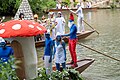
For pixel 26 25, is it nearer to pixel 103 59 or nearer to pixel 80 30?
pixel 103 59

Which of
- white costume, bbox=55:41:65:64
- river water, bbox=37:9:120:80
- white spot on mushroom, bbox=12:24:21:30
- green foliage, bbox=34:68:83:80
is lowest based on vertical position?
river water, bbox=37:9:120:80

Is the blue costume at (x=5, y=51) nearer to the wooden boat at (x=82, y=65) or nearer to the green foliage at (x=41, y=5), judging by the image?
the wooden boat at (x=82, y=65)

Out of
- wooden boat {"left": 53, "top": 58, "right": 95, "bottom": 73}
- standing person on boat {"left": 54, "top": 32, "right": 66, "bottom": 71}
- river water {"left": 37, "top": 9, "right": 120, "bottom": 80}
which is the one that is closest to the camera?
standing person on boat {"left": 54, "top": 32, "right": 66, "bottom": 71}

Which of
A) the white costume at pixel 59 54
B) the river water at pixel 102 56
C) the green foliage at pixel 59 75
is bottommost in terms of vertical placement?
the river water at pixel 102 56

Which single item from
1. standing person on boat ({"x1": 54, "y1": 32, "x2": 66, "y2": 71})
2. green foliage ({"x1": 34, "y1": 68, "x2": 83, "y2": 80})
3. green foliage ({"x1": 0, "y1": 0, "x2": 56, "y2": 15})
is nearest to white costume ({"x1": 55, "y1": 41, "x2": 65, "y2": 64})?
standing person on boat ({"x1": 54, "y1": 32, "x2": 66, "y2": 71})

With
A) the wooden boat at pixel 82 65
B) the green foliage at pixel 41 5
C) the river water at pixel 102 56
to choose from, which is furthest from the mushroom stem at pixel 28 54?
the green foliage at pixel 41 5

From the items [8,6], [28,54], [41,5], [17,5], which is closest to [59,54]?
[28,54]

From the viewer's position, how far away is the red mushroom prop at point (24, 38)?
7492 mm

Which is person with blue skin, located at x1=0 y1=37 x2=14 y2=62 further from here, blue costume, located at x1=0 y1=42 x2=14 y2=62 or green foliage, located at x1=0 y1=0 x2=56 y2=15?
green foliage, located at x1=0 y1=0 x2=56 y2=15

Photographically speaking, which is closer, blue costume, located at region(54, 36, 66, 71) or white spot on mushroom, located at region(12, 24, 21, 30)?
white spot on mushroom, located at region(12, 24, 21, 30)

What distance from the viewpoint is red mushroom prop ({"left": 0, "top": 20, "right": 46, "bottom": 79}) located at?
7.49 m

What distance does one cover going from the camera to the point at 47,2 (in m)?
37.4

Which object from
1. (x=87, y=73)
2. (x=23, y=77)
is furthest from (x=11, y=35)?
(x=87, y=73)

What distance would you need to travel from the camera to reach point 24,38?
26.1 ft
